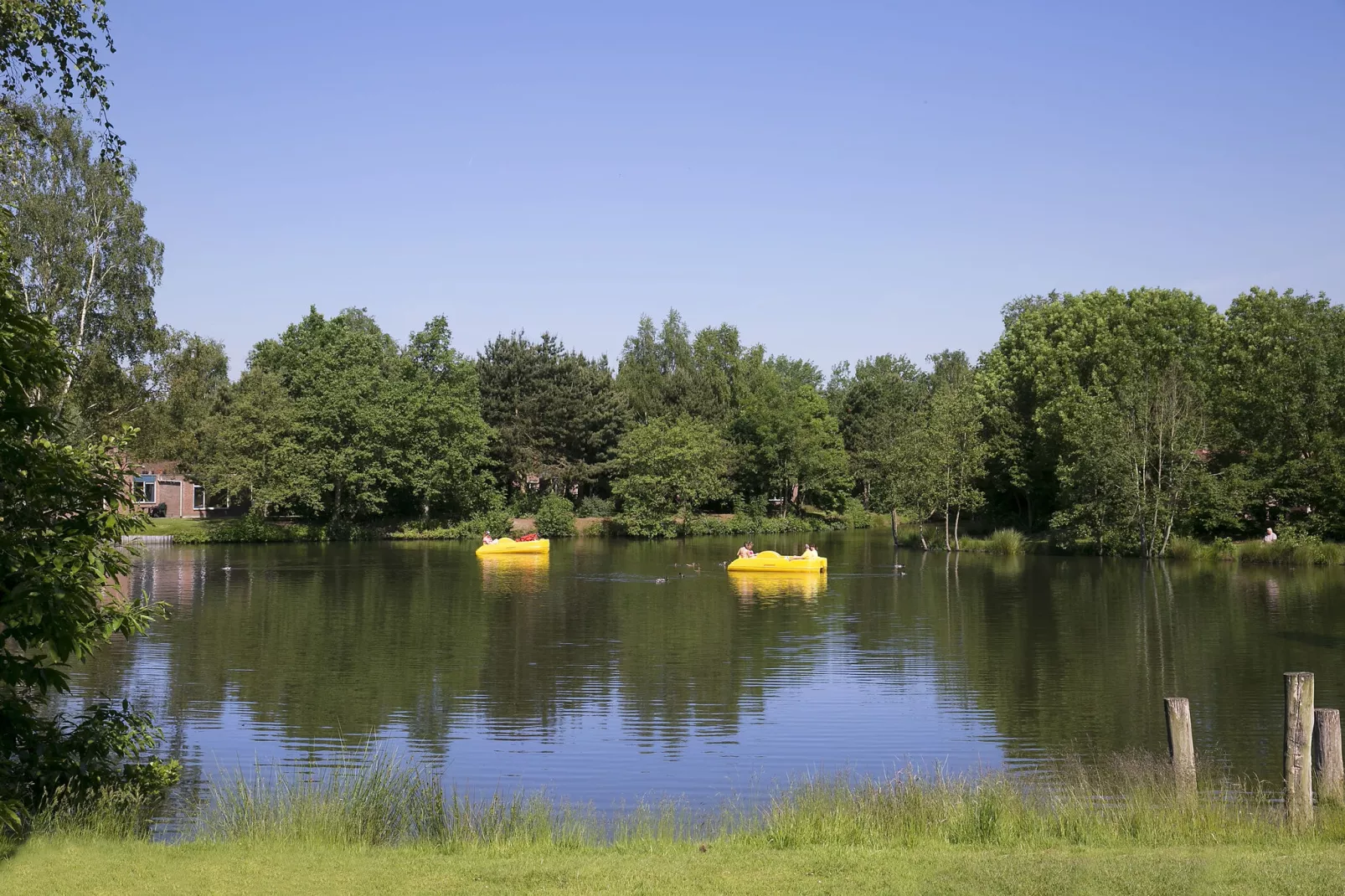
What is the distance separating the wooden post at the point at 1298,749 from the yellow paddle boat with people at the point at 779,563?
3200 centimetres

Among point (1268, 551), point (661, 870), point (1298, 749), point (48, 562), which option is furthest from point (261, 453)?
point (1298, 749)

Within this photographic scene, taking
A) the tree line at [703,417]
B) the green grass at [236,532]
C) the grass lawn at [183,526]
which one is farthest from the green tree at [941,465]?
A: the grass lawn at [183,526]

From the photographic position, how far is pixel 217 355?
292 ft

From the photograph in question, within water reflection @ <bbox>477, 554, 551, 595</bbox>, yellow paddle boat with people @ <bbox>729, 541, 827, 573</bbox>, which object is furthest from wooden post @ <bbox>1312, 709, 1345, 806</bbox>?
yellow paddle boat with people @ <bbox>729, 541, 827, 573</bbox>

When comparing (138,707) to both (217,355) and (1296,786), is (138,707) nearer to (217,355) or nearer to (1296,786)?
(1296,786)

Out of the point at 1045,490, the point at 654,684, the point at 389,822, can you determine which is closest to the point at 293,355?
the point at 1045,490

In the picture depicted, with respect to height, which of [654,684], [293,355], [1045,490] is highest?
[293,355]

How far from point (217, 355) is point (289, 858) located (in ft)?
285

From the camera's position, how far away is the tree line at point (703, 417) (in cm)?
4134

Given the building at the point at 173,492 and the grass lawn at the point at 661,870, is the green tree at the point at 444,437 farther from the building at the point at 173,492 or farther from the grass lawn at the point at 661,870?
the grass lawn at the point at 661,870

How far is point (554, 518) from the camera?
7081 cm

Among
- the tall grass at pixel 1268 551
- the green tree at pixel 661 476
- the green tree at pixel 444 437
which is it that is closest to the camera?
the tall grass at pixel 1268 551

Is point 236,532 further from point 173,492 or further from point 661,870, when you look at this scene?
point 661,870

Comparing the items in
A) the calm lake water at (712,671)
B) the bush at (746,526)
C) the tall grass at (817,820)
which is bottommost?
the calm lake water at (712,671)
